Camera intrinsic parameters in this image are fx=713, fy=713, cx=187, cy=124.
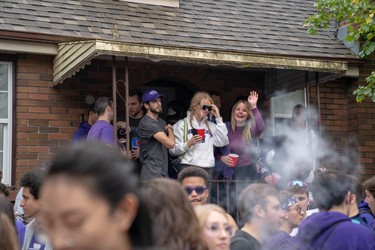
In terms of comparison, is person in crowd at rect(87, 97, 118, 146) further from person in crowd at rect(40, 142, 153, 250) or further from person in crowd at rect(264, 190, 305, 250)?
person in crowd at rect(40, 142, 153, 250)

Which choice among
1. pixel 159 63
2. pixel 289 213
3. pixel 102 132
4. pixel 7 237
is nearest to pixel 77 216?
pixel 7 237

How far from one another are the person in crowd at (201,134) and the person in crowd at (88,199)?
700 centimetres

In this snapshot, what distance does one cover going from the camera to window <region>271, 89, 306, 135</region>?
462 inches

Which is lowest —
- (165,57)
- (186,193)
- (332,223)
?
(332,223)

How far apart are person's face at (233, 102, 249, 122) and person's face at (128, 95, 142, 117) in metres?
1.31

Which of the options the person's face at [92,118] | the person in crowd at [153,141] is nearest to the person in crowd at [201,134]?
the person in crowd at [153,141]

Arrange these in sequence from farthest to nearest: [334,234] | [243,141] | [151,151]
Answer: [243,141], [151,151], [334,234]

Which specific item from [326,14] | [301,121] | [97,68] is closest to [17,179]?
[97,68]

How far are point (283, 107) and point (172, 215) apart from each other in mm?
8897

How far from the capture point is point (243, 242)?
4.91 meters

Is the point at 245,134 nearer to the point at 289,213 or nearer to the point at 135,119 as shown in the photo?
the point at 135,119

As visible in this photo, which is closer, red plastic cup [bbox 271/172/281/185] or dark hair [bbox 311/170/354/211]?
dark hair [bbox 311/170/354/211]

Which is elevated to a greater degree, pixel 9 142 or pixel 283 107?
pixel 283 107

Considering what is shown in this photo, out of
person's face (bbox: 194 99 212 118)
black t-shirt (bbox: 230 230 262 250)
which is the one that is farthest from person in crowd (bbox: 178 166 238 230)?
person's face (bbox: 194 99 212 118)
